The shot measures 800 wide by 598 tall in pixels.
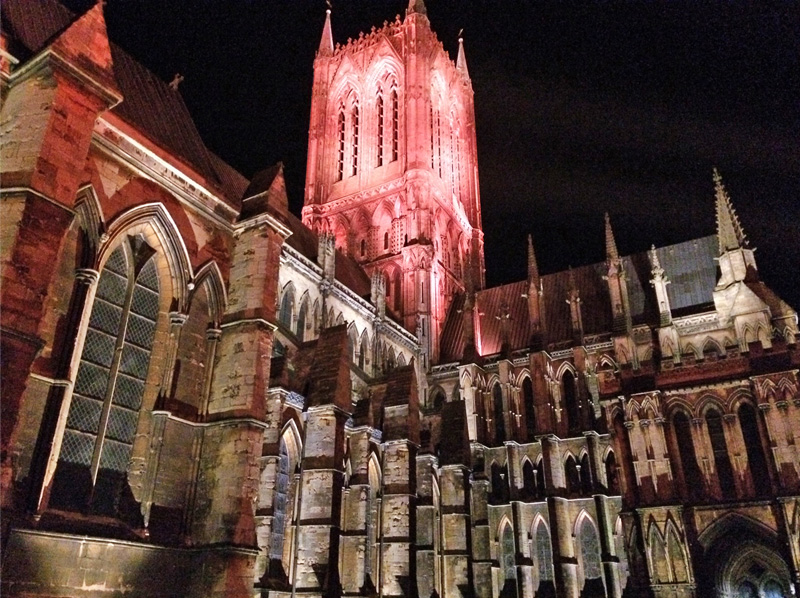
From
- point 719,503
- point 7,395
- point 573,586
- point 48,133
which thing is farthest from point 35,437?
point 573,586

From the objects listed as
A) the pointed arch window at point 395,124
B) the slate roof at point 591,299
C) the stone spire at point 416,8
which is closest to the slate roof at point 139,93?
the slate roof at point 591,299

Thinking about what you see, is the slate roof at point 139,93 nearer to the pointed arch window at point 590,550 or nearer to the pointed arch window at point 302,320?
the pointed arch window at point 302,320

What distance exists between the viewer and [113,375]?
12141mm

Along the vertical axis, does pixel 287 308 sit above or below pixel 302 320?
above

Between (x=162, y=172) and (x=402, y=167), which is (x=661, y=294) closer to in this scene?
(x=402, y=167)

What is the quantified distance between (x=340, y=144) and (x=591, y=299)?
20.7 metres

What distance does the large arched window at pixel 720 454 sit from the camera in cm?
2206

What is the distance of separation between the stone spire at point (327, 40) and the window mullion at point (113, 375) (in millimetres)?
39510

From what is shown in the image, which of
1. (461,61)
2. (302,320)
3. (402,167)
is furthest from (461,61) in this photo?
(302,320)

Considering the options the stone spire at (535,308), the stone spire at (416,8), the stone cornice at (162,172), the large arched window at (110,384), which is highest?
the stone spire at (416,8)

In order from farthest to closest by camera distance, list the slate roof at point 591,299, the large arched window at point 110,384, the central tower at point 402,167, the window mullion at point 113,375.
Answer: the central tower at point 402,167 < the slate roof at point 591,299 < the window mullion at point 113,375 < the large arched window at point 110,384

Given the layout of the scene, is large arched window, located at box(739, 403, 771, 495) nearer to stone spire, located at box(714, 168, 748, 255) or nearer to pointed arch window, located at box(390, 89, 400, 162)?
stone spire, located at box(714, 168, 748, 255)

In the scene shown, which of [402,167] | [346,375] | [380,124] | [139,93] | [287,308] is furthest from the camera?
[380,124]

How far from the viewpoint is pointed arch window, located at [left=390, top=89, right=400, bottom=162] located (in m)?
41.8
